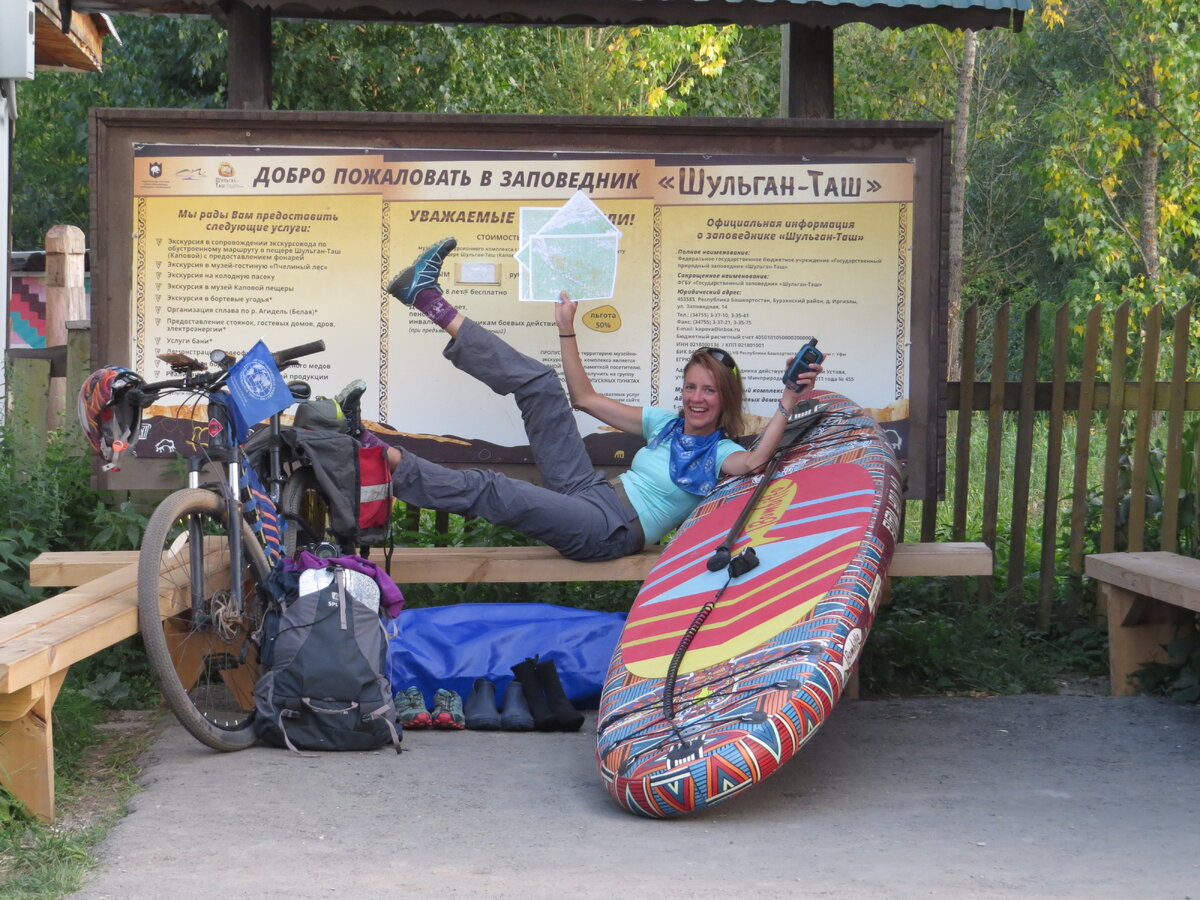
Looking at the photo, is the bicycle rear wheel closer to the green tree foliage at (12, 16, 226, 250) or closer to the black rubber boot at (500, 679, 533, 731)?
the black rubber boot at (500, 679, 533, 731)

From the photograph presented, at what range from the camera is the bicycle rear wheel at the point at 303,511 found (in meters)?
5.05

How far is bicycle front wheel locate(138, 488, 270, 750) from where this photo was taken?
4.11m

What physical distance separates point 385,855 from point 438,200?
3.03 metres

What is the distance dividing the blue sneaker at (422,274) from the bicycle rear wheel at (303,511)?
2.85 feet

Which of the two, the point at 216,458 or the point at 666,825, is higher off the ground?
the point at 216,458

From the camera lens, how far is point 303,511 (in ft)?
17.2

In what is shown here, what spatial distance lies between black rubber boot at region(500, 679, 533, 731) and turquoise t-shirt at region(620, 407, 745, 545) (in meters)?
0.91

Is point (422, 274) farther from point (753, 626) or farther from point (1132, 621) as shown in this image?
point (1132, 621)

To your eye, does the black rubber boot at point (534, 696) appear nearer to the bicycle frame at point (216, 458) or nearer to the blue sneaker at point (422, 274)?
the bicycle frame at point (216, 458)

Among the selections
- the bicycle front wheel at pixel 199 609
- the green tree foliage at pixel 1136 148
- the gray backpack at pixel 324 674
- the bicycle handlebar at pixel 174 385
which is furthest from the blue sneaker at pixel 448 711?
the green tree foliage at pixel 1136 148

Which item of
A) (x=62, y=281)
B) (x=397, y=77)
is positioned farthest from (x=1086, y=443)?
(x=397, y=77)

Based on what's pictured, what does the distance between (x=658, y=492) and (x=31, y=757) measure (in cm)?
268

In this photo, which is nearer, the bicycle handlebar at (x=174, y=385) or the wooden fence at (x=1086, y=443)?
the bicycle handlebar at (x=174, y=385)

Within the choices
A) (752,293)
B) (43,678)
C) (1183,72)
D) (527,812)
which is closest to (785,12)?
(752,293)
